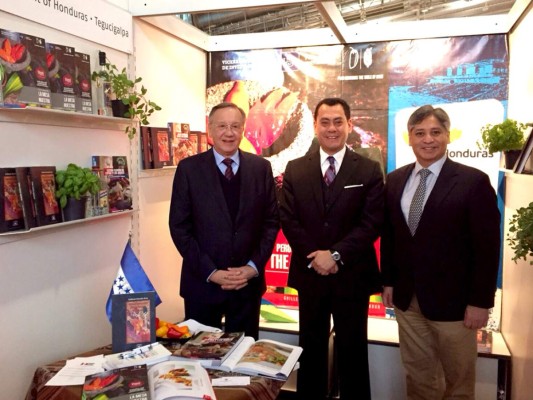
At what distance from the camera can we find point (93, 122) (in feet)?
7.89

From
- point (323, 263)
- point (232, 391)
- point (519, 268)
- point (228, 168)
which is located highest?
point (228, 168)

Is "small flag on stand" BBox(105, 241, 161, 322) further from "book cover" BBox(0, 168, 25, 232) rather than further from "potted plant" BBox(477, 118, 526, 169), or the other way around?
"potted plant" BBox(477, 118, 526, 169)

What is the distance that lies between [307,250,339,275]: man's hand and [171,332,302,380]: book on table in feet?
1.78

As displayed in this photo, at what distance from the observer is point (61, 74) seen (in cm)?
208

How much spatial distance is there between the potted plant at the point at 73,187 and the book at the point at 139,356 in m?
0.70

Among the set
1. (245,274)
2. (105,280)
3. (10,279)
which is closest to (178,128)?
(105,280)

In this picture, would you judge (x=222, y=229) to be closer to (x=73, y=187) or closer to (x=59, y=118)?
(x=73, y=187)

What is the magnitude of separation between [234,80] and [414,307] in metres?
2.30

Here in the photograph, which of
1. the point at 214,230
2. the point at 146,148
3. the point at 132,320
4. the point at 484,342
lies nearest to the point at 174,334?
the point at 132,320

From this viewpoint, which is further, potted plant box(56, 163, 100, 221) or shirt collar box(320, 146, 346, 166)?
shirt collar box(320, 146, 346, 166)

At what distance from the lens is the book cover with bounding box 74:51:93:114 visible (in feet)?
7.16

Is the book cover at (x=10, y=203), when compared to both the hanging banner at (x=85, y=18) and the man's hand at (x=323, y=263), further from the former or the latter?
the man's hand at (x=323, y=263)

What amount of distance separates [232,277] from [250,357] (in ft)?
1.81

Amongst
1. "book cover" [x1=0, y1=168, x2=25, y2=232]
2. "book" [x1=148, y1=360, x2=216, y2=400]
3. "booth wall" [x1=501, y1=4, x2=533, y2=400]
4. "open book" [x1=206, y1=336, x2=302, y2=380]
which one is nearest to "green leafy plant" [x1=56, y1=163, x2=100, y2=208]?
"book cover" [x1=0, y1=168, x2=25, y2=232]
